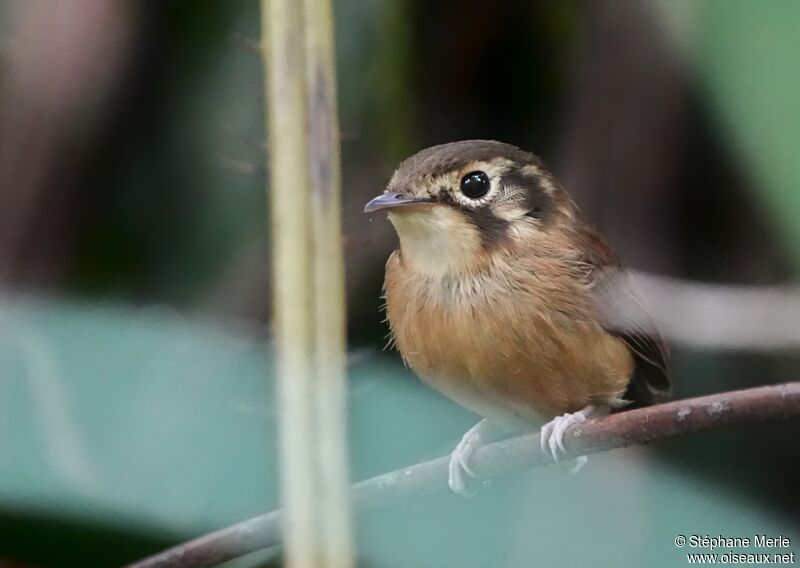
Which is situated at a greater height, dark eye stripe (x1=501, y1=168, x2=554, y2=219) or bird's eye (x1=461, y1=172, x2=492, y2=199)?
dark eye stripe (x1=501, y1=168, x2=554, y2=219)

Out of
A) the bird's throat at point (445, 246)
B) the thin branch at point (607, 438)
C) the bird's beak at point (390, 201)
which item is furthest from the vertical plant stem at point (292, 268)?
the bird's throat at point (445, 246)

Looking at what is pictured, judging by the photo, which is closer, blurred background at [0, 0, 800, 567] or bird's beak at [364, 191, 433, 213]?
blurred background at [0, 0, 800, 567]

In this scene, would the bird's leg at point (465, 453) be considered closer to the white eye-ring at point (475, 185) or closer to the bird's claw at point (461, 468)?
the bird's claw at point (461, 468)

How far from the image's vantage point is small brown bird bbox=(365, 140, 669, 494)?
2.10 m

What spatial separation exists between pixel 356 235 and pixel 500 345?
0.35m

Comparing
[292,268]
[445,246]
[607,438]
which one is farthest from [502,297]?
[292,268]

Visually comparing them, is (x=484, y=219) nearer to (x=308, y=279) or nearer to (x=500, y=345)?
(x=500, y=345)

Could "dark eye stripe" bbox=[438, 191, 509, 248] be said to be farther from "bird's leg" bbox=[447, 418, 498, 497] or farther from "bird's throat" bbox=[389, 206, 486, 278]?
"bird's leg" bbox=[447, 418, 498, 497]

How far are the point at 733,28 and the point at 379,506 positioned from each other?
0.93 meters

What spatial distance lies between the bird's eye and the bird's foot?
475 millimetres

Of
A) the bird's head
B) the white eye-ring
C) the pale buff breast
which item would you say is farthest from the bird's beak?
the pale buff breast

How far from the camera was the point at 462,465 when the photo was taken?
81.4 inches

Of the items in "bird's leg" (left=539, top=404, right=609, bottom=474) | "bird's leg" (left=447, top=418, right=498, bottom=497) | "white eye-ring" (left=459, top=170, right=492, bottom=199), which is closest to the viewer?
"bird's leg" (left=539, top=404, right=609, bottom=474)

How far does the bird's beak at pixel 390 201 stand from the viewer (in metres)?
1.93
